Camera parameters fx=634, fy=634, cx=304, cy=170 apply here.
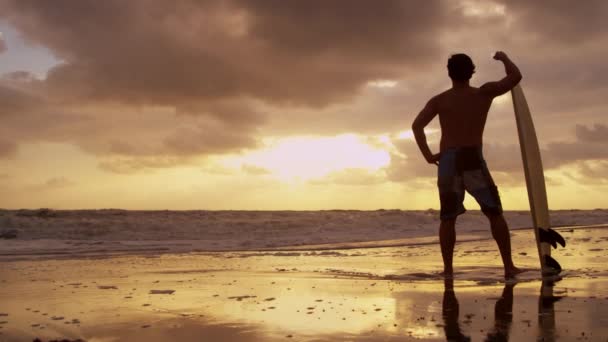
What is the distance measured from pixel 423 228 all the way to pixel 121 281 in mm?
15141

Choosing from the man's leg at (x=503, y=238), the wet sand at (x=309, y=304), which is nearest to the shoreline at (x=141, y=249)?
the wet sand at (x=309, y=304)

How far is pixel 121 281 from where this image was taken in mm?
6129

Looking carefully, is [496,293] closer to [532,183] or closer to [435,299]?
[435,299]

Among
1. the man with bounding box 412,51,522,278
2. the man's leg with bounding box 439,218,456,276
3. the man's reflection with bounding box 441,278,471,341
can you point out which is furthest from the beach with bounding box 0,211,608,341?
the man with bounding box 412,51,522,278

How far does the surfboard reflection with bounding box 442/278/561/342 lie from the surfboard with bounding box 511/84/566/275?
1023 millimetres

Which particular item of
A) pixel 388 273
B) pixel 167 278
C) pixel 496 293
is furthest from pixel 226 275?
pixel 496 293

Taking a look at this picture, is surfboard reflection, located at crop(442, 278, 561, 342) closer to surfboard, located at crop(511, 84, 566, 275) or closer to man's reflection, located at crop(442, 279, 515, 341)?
man's reflection, located at crop(442, 279, 515, 341)

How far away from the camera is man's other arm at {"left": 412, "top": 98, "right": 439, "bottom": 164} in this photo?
5672mm

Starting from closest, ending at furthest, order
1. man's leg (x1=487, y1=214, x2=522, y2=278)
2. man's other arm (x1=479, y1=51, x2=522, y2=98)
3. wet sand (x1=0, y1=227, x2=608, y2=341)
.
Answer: wet sand (x1=0, y1=227, x2=608, y2=341), man's other arm (x1=479, y1=51, x2=522, y2=98), man's leg (x1=487, y1=214, x2=522, y2=278)

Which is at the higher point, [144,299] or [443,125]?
[443,125]

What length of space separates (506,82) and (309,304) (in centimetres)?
265

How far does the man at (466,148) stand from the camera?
5461 mm

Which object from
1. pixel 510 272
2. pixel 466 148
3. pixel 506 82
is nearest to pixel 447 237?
pixel 510 272

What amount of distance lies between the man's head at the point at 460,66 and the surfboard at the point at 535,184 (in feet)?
2.95
